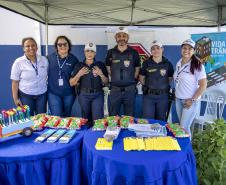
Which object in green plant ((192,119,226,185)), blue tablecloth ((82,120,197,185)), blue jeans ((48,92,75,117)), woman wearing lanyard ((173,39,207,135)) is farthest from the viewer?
blue jeans ((48,92,75,117))

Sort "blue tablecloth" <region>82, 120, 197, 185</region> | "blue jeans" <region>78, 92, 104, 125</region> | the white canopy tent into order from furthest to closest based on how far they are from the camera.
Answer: the white canopy tent → "blue jeans" <region>78, 92, 104, 125</region> → "blue tablecloth" <region>82, 120, 197, 185</region>

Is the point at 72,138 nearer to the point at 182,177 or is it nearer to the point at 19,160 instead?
the point at 19,160

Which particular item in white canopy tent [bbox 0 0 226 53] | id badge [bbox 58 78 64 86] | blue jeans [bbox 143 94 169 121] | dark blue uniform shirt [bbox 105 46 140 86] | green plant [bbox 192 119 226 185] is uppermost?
white canopy tent [bbox 0 0 226 53]

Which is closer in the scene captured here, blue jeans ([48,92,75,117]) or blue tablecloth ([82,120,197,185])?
blue tablecloth ([82,120,197,185])

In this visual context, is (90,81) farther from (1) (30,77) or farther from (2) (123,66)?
(1) (30,77)

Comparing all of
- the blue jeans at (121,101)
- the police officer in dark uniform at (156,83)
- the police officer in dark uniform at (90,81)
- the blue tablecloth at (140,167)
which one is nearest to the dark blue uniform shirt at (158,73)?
the police officer in dark uniform at (156,83)

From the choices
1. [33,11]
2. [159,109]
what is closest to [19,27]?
[33,11]

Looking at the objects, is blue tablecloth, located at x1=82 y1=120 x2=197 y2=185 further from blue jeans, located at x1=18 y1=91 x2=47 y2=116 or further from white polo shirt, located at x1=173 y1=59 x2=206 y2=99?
blue jeans, located at x1=18 y1=91 x2=47 y2=116

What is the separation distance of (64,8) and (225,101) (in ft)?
8.53

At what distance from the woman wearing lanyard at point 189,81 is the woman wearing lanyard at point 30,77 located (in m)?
1.48

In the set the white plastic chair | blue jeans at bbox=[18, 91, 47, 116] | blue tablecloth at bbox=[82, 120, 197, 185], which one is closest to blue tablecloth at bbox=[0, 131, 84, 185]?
blue tablecloth at bbox=[82, 120, 197, 185]

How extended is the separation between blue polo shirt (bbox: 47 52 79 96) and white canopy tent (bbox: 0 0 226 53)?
0.82 meters

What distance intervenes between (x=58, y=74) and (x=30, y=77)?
0.30 m

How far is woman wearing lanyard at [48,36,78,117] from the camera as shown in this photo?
269cm
